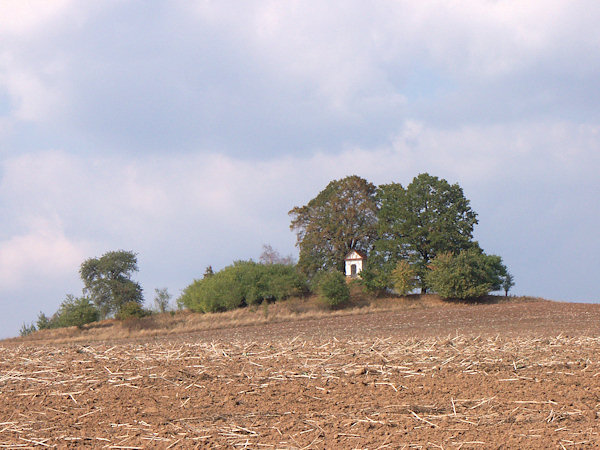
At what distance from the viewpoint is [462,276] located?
3850cm

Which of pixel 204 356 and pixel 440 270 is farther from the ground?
pixel 440 270

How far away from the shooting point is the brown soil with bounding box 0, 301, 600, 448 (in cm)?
588

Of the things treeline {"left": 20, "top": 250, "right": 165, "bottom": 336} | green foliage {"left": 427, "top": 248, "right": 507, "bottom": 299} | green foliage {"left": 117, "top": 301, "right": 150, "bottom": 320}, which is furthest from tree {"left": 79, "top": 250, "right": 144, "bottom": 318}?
green foliage {"left": 427, "top": 248, "right": 507, "bottom": 299}

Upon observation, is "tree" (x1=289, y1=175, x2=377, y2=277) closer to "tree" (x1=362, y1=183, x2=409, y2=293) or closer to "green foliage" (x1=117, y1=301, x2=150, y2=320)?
"tree" (x1=362, y1=183, x2=409, y2=293)

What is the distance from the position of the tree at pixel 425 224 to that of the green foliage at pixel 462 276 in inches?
83.2

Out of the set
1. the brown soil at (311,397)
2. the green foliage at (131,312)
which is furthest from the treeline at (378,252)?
the brown soil at (311,397)

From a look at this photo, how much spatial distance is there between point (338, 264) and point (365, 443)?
42260 millimetres

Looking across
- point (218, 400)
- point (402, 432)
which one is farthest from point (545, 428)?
point (218, 400)

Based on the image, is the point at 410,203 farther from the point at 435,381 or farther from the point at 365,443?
the point at 365,443

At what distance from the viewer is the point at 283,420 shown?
6.51 metres

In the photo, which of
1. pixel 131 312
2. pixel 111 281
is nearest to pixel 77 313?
pixel 131 312

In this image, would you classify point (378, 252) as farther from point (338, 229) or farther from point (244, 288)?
point (244, 288)

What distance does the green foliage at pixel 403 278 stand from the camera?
40531mm

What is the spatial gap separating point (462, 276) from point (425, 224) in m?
5.47
